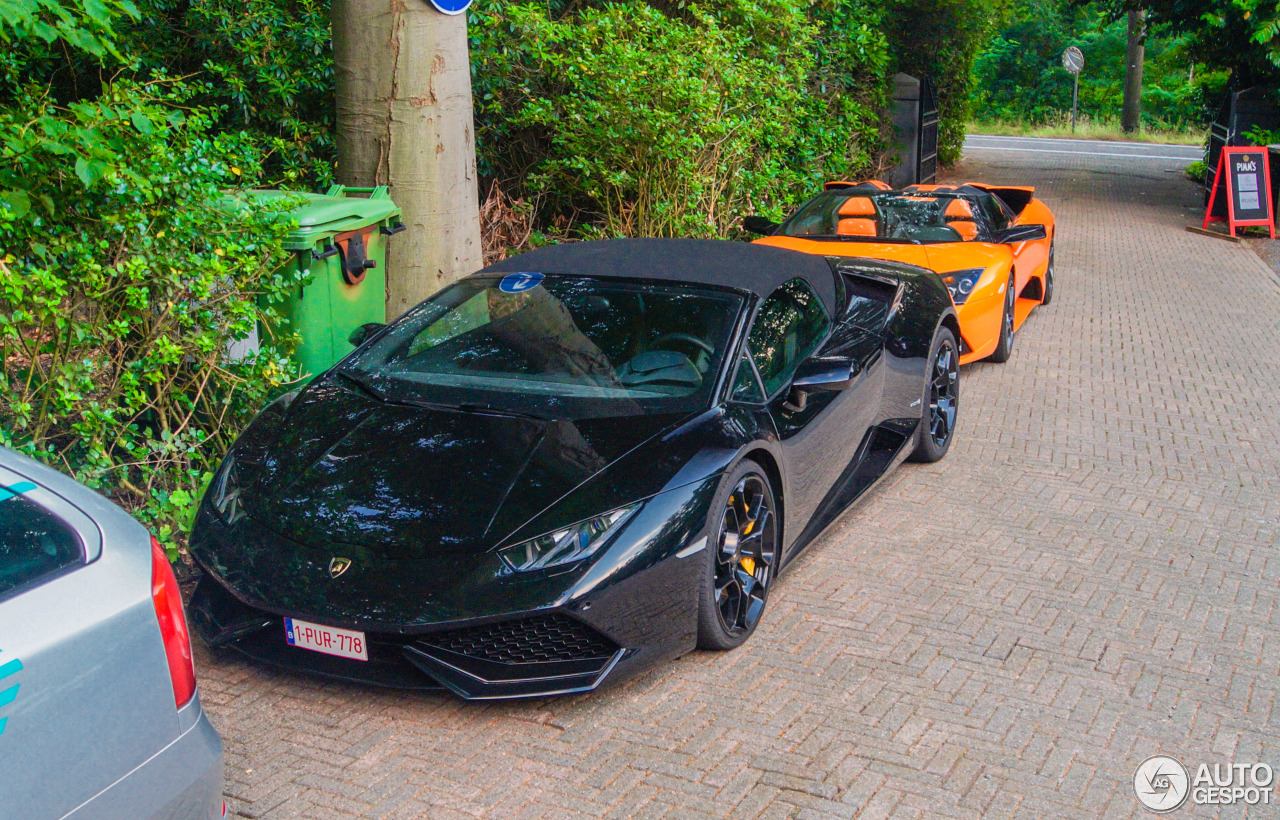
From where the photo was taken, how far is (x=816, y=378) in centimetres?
431

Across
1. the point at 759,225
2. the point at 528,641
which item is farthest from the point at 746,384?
the point at 759,225

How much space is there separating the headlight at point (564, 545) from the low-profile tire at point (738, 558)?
38 cm

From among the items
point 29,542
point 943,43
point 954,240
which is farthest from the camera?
point 943,43

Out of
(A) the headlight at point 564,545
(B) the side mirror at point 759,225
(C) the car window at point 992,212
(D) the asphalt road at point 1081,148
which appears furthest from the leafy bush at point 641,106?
(D) the asphalt road at point 1081,148

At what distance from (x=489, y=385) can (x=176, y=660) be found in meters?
1.96

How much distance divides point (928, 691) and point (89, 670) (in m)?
2.57

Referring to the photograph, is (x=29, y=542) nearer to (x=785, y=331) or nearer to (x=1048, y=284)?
(x=785, y=331)

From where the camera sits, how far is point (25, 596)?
6.93 feet

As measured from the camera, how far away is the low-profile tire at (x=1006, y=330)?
26.4ft

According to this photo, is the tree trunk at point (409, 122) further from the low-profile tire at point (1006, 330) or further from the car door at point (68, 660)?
the car door at point (68, 660)

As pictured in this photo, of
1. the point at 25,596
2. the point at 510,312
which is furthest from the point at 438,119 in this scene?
the point at 25,596

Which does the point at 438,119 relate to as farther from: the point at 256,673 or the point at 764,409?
the point at 256,673

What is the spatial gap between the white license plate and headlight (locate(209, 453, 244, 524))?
52cm

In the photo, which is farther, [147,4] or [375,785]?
[147,4]
